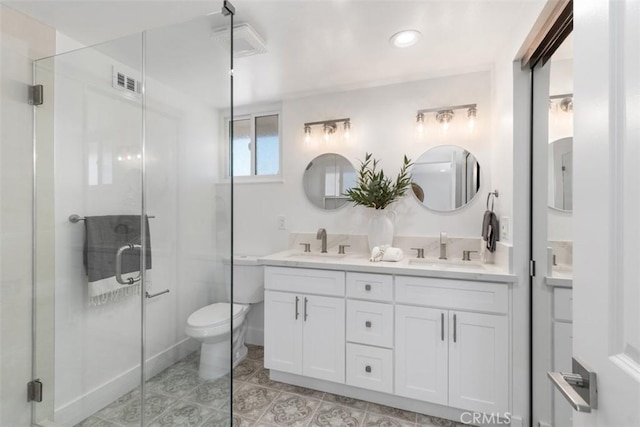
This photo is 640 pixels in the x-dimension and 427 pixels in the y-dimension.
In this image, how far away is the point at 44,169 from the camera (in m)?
1.58

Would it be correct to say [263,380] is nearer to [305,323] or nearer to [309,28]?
[305,323]

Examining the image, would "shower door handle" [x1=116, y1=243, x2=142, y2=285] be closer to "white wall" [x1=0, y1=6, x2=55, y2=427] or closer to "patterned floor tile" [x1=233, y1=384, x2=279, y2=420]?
"white wall" [x1=0, y1=6, x2=55, y2=427]

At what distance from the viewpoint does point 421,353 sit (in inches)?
67.1

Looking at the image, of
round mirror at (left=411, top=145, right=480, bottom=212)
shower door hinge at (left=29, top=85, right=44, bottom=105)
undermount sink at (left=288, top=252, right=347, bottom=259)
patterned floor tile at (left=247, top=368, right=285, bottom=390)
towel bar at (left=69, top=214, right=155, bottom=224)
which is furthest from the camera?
undermount sink at (left=288, top=252, right=347, bottom=259)

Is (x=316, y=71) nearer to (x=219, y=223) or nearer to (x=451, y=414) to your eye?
(x=219, y=223)

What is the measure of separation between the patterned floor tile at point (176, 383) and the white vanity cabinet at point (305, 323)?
62cm

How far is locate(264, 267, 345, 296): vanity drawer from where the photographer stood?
189 cm

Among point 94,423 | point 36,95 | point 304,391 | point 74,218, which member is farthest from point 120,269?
point 304,391

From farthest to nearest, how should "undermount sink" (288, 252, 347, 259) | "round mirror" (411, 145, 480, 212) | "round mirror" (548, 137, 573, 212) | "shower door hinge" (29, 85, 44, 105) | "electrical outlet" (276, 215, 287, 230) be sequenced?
"electrical outlet" (276, 215, 287, 230), "undermount sink" (288, 252, 347, 259), "round mirror" (411, 145, 480, 212), "shower door hinge" (29, 85, 44, 105), "round mirror" (548, 137, 573, 212)

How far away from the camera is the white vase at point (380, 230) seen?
219 centimetres

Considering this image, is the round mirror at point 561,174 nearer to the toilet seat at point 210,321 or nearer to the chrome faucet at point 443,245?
the chrome faucet at point 443,245

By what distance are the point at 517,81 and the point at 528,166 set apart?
48 cm

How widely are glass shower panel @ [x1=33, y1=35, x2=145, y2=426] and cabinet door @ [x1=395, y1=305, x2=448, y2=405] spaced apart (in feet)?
5.06

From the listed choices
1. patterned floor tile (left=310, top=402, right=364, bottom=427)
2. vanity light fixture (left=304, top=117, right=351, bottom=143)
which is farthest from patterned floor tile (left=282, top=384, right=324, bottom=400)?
vanity light fixture (left=304, top=117, right=351, bottom=143)
